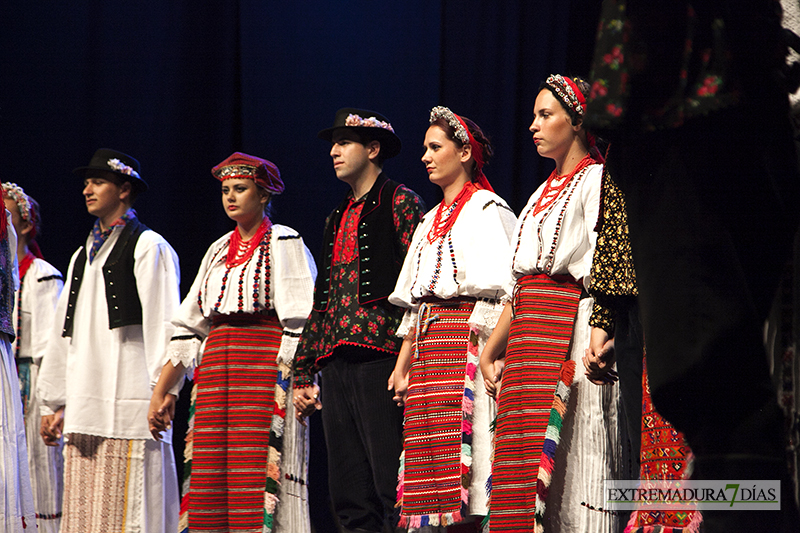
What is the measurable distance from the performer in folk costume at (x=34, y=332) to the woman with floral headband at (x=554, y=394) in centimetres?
302

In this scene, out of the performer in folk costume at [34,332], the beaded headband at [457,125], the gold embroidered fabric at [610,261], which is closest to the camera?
the gold embroidered fabric at [610,261]

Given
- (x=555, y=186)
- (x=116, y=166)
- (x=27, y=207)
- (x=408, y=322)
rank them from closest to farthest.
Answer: (x=555, y=186), (x=408, y=322), (x=116, y=166), (x=27, y=207)

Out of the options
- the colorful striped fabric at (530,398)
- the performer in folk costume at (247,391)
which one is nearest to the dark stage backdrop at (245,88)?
the performer in folk costume at (247,391)

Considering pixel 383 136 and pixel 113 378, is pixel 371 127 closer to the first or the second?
pixel 383 136

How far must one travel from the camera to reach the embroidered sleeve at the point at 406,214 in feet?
11.7

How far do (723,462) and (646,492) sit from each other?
3.91ft

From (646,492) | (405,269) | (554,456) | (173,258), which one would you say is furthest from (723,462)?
(173,258)

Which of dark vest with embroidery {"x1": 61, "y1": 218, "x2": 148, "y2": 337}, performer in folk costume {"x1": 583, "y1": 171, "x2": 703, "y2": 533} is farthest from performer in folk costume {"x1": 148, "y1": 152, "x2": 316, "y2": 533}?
performer in folk costume {"x1": 583, "y1": 171, "x2": 703, "y2": 533}

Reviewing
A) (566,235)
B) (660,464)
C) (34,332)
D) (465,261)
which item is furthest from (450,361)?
(34,332)

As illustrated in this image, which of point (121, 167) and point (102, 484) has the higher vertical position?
point (121, 167)

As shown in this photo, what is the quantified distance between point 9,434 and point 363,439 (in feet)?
4.24

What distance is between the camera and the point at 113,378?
420cm

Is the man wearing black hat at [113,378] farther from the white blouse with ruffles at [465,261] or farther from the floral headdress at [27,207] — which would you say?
the white blouse with ruffles at [465,261]

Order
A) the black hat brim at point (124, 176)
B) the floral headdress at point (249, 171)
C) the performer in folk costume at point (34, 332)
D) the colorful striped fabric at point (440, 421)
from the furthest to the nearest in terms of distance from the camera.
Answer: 1. the performer in folk costume at point (34, 332)
2. the black hat brim at point (124, 176)
3. the floral headdress at point (249, 171)
4. the colorful striped fabric at point (440, 421)
